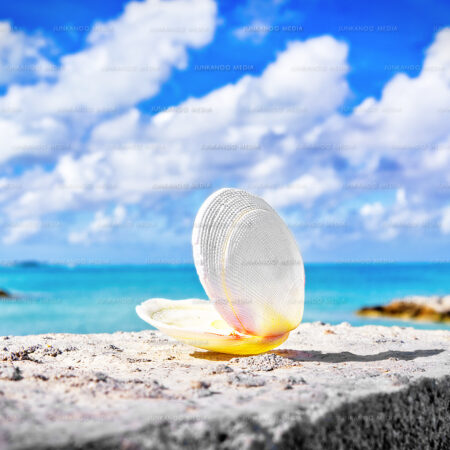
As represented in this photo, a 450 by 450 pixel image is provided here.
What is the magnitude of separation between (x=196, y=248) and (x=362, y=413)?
2.70m

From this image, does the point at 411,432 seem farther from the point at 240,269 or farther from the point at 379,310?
the point at 379,310

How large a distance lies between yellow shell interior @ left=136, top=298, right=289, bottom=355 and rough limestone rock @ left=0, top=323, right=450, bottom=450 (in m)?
0.23

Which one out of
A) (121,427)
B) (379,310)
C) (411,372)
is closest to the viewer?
(121,427)

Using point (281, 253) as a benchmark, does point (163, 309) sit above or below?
below

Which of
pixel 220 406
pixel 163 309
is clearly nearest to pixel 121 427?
pixel 220 406

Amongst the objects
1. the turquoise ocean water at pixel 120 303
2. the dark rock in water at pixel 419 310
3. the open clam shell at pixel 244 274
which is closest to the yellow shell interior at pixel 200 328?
the open clam shell at pixel 244 274

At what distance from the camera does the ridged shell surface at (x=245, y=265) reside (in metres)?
5.48

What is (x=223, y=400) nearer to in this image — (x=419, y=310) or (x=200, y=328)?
(x=200, y=328)

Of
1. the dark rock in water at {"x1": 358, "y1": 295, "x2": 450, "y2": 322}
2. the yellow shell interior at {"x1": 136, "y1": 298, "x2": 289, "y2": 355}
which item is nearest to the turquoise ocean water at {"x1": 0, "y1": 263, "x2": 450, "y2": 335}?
the dark rock in water at {"x1": 358, "y1": 295, "x2": 450, "y2": 322}

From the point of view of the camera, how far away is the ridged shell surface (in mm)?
5480

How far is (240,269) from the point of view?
217 inches

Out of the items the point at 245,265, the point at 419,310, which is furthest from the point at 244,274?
the point at 419,310

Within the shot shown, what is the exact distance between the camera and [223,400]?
11.1 feet

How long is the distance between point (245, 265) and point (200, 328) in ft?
4.48
